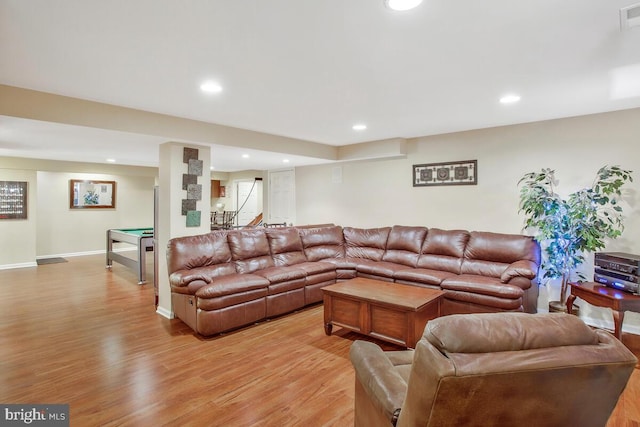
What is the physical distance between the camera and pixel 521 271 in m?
3.49

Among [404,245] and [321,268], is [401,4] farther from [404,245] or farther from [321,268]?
[404,245]

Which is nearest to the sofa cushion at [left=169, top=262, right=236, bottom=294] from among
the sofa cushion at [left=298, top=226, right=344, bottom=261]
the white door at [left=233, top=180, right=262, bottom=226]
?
the sofa cushion at [left=298, top=226, right=344, bottom=261]

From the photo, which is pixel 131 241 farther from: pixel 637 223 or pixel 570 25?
pixel 637 223

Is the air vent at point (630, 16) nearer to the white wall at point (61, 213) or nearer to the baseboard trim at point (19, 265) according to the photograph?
the white wall at point (61, 213)

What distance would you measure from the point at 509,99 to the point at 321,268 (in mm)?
2980

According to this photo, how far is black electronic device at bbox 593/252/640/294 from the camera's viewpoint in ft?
9.90

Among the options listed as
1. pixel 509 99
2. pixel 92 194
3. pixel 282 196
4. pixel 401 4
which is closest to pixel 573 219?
pixel 509 99

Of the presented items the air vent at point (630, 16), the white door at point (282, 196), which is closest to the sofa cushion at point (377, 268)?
the white door at point (282, 196)

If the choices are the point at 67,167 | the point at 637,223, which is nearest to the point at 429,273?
the point at 637,223

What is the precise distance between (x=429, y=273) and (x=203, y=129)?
341 centimetres

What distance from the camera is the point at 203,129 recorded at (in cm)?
406

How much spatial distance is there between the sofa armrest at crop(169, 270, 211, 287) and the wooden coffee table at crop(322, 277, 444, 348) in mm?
1348

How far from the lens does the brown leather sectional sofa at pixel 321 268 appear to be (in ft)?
11.4

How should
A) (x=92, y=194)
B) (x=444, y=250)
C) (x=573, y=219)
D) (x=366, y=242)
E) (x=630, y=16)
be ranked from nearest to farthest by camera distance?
1. (x=630, y=16)
2. (x=573, y=219)
3. (x=444, y=250)
4. (x=366, y=242)
5. (x=92, y=194)
